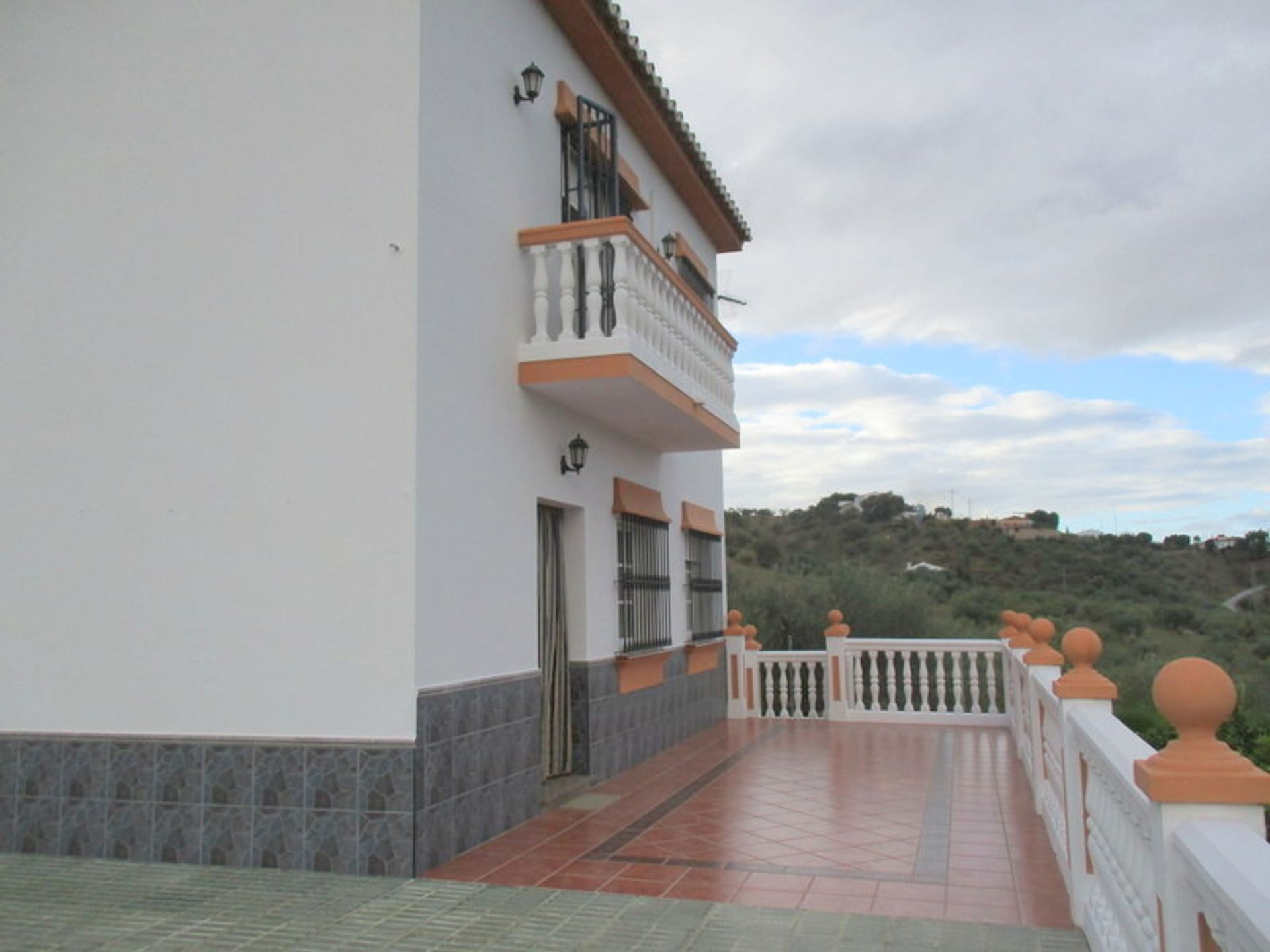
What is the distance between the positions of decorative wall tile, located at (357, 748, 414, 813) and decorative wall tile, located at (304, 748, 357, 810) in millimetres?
47

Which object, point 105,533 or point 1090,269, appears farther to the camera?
point 1090,269

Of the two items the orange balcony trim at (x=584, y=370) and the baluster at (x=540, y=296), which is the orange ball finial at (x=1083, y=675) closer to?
the orange balcony trim at (x=584, y=370)

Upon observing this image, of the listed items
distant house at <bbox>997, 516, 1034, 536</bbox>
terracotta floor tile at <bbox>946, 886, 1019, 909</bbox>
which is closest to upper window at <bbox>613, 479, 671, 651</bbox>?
terracotta floor tile at <bbox>946, 886, 1019, 909</bbox>

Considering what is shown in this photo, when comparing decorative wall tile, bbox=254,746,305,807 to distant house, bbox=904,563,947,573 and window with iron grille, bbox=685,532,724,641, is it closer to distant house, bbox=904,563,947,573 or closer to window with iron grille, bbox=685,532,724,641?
window with iron grille, bbox=685,532,724,641

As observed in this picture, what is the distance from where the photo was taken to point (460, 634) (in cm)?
514

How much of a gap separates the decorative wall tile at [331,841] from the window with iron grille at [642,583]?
324cm

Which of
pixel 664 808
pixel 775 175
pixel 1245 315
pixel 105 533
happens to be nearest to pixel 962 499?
pixel 1245 315

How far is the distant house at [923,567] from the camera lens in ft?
91.0

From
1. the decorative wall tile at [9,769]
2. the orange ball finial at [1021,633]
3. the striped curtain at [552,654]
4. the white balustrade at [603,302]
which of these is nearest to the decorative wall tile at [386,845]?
the striped curtain at [552,654]

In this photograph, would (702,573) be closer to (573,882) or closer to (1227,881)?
(573,882)

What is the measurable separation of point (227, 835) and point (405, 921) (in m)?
1.43

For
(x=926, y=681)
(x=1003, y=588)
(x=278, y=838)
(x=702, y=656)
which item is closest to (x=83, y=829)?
(x=278, y=838)

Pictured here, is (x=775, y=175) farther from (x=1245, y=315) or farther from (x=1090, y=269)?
(x=1245, y=315)

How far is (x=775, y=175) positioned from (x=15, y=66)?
7833mm
